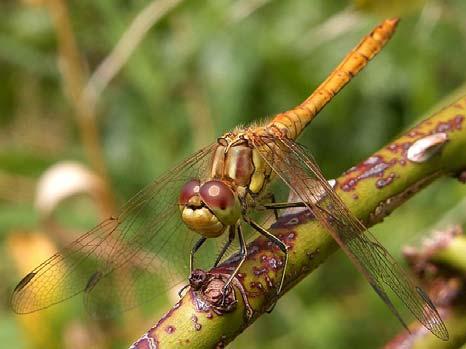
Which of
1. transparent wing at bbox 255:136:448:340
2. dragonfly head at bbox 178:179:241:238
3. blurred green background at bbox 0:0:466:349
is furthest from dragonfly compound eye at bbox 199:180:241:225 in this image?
blurred green background at bbox 0:0:466:349

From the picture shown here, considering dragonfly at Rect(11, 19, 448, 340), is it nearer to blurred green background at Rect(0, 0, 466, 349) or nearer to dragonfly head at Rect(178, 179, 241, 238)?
dragonfly head at Rect(178, 179, 241, 238)

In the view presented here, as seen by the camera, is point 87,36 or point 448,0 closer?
point 448,0

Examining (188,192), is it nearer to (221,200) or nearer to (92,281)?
(221,200)

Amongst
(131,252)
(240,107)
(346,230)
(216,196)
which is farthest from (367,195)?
(240,107)

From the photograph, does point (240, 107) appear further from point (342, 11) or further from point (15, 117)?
point (15, 117)

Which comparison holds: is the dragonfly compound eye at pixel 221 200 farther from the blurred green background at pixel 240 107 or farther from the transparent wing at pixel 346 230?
the blurred green background at pixel 240 107

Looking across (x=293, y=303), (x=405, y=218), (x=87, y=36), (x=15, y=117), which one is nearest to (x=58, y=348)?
(x=293, y=303)
